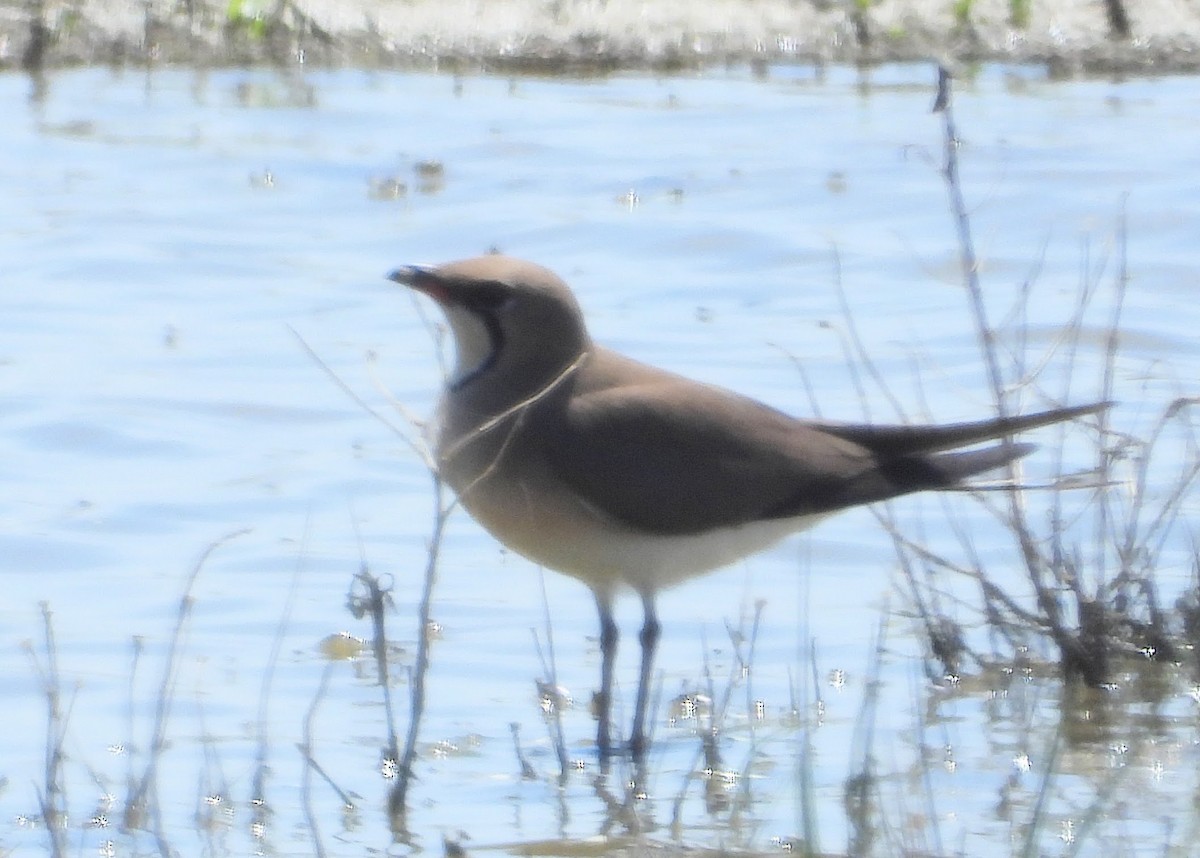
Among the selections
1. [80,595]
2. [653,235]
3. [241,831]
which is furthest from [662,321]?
[241,831]

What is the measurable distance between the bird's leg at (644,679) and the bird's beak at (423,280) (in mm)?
843

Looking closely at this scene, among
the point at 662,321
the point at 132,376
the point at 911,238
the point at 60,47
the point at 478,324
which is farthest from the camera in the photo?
the point at 60,47

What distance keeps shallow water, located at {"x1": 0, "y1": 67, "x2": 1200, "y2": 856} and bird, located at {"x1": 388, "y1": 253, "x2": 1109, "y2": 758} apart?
0.78ft

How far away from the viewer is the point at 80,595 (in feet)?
21.6

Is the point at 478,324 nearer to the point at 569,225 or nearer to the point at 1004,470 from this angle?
the point at 1004,470

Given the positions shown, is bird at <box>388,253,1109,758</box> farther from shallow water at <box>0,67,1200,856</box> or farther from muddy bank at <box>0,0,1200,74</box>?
muddy bank at <box>0,0,1200,74</box>

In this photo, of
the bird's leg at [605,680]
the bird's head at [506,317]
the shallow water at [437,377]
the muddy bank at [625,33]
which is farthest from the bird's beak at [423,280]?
the muddy bank at [625,33]

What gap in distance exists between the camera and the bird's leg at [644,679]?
5.17 metres

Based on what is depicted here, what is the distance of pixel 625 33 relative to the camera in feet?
46.0

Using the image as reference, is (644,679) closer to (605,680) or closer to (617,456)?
(605,680)

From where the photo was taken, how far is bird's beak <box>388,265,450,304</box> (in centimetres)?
542

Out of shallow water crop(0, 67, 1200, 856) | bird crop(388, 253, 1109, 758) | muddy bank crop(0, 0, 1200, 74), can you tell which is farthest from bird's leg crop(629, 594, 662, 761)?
muddy bank crop(0, 0, 1200, 74)

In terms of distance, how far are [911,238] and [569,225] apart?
1566 mm

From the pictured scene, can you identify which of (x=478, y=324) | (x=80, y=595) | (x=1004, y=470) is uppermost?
(x=478, y=324)
